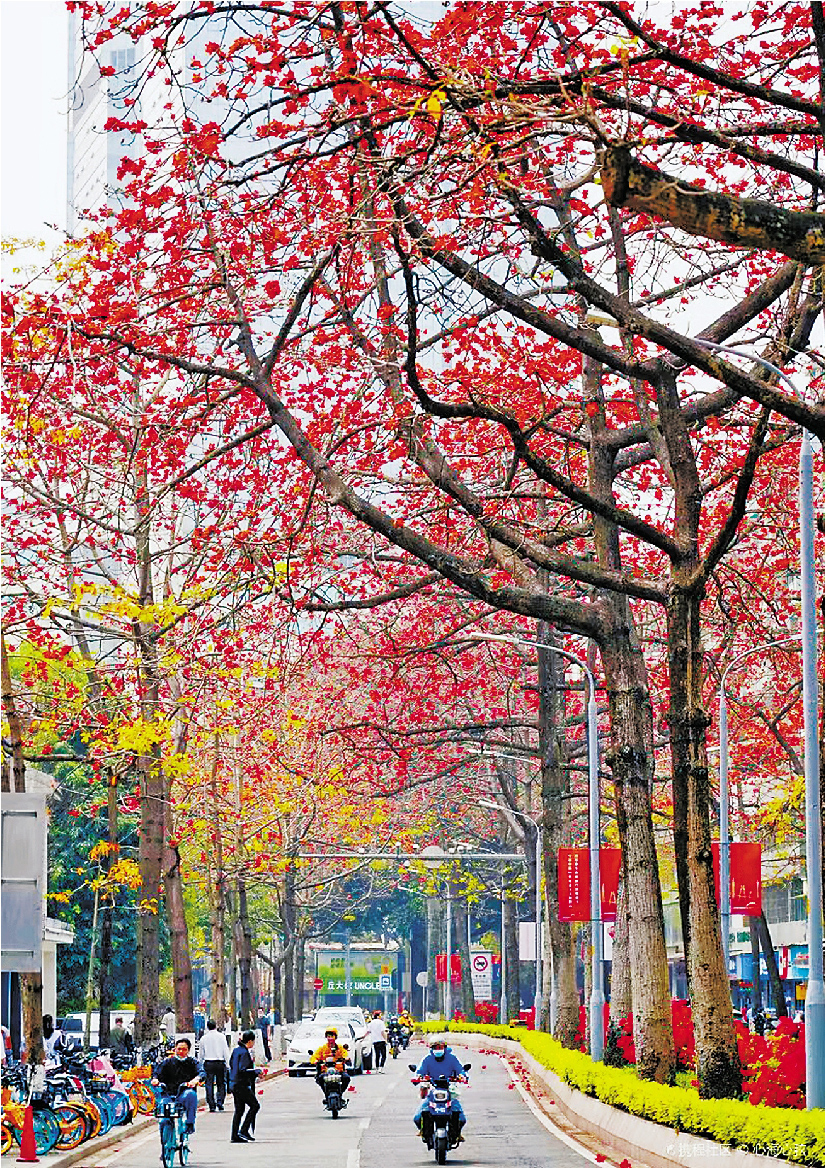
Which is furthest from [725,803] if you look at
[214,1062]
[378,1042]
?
[378,1042]

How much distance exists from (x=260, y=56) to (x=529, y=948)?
42.3m

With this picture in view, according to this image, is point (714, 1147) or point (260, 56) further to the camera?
point (714, 1147)

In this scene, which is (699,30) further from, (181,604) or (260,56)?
(181,604)

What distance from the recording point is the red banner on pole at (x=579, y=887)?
33.7 m

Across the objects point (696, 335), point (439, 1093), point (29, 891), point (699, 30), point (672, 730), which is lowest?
point (439, 1093)

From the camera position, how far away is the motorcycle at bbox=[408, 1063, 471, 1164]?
22.7 metres

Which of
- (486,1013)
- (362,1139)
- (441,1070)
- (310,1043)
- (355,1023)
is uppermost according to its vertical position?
(441,1070)

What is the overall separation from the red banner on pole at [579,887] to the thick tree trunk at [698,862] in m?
12.8

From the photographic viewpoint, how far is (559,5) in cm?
1670

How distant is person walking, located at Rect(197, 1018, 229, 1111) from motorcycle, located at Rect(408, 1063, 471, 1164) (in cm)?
996

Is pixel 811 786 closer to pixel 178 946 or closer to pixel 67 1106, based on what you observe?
pixel 67 1106

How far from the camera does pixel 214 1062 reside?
34.2m

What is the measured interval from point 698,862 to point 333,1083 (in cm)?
1400

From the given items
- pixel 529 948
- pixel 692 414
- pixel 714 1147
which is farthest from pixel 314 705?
pixel 714 1147
